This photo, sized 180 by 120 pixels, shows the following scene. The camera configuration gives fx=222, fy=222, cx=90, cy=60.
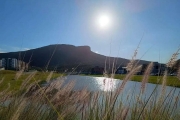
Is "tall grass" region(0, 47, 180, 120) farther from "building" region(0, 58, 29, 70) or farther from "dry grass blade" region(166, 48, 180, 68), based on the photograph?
"building" region(0, 58, 29, 70)

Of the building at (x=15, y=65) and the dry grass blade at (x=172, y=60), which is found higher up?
the dry grass blade at (x=172, y=60)

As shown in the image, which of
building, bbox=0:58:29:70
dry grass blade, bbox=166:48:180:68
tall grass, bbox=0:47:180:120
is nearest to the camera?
tall grass, bbox=0:47:180:120

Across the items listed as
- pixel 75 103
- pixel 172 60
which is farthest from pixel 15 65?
pixel 172 60

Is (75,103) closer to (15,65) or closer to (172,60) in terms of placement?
(172,60)

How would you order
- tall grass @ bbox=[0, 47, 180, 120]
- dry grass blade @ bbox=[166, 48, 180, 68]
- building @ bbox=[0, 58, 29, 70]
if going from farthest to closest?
building @ bbox=[0, 58, 29, 70] → dry grass blade @ bbox=[166, 48, 180, 68] → tall grass @ bbox=[0, 47, 180, 120]

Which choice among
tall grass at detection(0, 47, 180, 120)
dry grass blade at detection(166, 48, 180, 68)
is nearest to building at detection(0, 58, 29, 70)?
tall grass at detection(0, 47, 180, 120)

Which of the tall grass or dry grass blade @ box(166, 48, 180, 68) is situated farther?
dry grass blade @ box(166, 48, 180, 68)

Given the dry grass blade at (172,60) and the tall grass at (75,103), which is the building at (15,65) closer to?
the tall grass at (75,103)

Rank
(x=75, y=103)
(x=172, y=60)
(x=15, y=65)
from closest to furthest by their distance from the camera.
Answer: (x=172, y=60) < (x=75, y=103) < (x=15, y=65)

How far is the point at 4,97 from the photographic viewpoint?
3.03m

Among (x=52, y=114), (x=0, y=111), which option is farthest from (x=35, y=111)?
(x=0, y=111)

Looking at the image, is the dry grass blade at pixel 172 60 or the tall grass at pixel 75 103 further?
the dry grass blade at pixel 172 60

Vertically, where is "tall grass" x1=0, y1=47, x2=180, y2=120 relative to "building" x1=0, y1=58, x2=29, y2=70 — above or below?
below

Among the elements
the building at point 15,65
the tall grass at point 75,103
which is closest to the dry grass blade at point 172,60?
the tall grass at point 75,103
